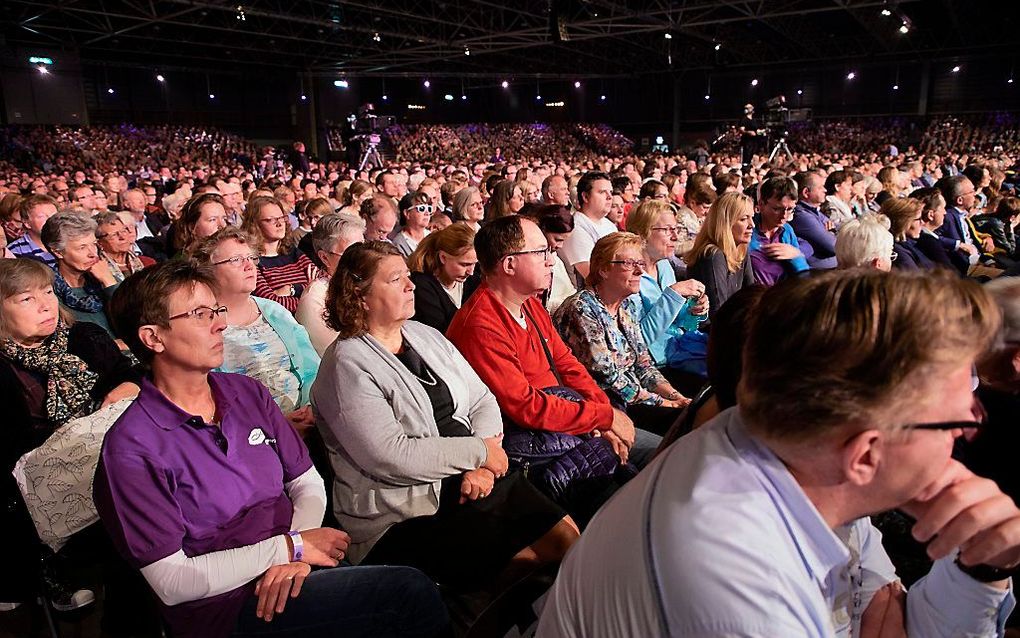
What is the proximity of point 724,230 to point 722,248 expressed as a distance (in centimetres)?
11

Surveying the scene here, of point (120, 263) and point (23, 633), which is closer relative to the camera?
point (23, 633)

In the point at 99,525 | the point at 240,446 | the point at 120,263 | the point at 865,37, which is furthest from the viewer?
the point at 865,37

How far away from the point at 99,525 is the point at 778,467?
1.92 m

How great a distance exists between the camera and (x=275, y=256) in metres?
4.28

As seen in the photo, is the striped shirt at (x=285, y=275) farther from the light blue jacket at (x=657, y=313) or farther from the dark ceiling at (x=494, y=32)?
the dark ceiling at (x=494, y=32)

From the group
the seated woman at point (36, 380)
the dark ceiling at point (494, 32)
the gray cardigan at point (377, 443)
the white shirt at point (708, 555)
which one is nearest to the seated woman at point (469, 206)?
the seated woman at point (36, 380)

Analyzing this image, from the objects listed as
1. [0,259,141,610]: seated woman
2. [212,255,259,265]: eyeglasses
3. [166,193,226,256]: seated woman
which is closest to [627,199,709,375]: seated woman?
[212,255,259,265]: eyeglasses

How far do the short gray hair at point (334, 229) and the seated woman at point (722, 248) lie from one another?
1977 millimetres

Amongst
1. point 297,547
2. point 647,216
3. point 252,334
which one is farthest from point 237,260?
point 647,216

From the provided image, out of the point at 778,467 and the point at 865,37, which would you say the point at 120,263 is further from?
the point at 865,37

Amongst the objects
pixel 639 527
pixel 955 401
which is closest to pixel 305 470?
pixel 639 527

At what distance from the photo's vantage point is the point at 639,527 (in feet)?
2.75

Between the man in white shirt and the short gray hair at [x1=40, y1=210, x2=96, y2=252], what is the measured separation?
2755 millimetres

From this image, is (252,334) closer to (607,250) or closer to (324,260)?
(324,260)
